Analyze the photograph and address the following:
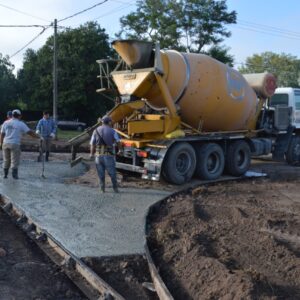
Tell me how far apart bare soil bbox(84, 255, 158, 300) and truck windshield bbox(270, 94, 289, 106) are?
Result: 477 inches

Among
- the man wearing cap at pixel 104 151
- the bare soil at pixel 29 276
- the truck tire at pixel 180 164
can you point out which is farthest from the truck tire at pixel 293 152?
the bare soil at pixel 29 276

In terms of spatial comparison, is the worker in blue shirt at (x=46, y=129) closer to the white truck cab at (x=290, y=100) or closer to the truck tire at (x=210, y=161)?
the truck tire at (x=210, y=161)

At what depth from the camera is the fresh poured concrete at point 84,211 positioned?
264 inches

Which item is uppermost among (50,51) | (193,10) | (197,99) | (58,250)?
(193,10)

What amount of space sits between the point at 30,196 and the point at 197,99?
16.1 feet

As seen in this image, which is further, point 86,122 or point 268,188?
point 86,122

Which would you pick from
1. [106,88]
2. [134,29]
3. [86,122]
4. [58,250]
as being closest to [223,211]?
[58,250]

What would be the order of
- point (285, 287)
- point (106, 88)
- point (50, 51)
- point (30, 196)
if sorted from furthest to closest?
point (50, 51), point (106, 88), point (30, 196), point (285, 287)

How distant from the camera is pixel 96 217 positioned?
27.1ft

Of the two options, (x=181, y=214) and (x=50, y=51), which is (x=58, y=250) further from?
(x=50, y=51)

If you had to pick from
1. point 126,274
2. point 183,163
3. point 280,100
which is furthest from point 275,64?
point 126,274

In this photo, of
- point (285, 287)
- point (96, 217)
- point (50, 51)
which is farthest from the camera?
point (50, 51)

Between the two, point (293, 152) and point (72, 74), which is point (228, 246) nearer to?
point (293, 152)

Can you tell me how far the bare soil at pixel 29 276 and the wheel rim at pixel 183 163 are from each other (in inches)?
217
